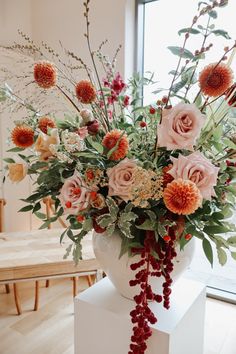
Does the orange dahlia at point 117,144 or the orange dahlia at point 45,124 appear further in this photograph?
the orange dahlia at point 45,124

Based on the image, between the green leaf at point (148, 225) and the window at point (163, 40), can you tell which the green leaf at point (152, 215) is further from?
the window at point (163, 40)

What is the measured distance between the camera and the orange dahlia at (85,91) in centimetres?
74

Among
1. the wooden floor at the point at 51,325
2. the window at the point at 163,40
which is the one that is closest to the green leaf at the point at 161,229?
the wooden floor at the point at 51,325

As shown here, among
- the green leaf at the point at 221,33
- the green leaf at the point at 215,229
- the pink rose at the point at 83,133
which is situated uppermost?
the green leaf at the point at 221,33

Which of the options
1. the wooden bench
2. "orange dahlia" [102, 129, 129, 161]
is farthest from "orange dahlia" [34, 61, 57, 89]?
the wooden bench

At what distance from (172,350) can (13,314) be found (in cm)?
179

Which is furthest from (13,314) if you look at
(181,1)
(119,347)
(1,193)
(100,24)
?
(181,1)

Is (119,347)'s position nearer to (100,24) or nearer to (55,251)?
(55,251)

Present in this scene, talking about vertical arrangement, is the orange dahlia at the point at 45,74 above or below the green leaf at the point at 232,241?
above

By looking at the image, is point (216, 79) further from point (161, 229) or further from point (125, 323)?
point (125, 323)

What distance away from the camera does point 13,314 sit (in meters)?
2.18

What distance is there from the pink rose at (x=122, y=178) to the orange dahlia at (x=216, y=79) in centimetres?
23

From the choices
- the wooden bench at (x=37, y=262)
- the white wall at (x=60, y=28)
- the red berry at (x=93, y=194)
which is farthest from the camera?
the white wall at (x=60, y=28)

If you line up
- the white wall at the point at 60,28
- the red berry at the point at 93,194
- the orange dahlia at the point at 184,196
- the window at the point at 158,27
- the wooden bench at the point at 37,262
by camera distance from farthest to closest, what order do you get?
the white wall at the point at 60,28 → the window at the point at 158,27 → the wooden bench at the point at 37,262 → the red berry at the point at 93,194 → the orange dahlia at the point at 184,196
